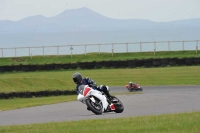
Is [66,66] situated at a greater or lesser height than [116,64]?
lesser

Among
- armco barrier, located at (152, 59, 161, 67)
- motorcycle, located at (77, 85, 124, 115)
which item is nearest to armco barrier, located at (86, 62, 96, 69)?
armco barrier, located at (152, 59, 161, 67)

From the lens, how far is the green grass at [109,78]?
3136cm

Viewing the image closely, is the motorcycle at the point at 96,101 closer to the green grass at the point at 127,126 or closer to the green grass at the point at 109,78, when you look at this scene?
the green grass at the point at 127,126

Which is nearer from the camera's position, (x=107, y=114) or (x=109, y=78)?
(x=107, y=114)

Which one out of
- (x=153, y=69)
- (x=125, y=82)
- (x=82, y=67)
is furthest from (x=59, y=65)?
(x=125, y=82)

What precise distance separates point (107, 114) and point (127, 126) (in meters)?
5.00

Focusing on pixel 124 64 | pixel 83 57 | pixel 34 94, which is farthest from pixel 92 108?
pixel 83 57

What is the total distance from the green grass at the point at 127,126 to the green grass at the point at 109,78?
49.4 feet

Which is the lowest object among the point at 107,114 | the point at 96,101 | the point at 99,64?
the point at 107,114

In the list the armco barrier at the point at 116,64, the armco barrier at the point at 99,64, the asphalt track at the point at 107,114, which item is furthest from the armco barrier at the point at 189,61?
the asphalt track at the point at 107,114

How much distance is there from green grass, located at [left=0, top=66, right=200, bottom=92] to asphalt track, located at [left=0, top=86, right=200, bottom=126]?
23.2 feet

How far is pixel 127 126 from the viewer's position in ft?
42.8

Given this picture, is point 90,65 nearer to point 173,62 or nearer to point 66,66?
point 66,66

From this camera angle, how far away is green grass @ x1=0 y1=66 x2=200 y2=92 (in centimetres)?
3136
